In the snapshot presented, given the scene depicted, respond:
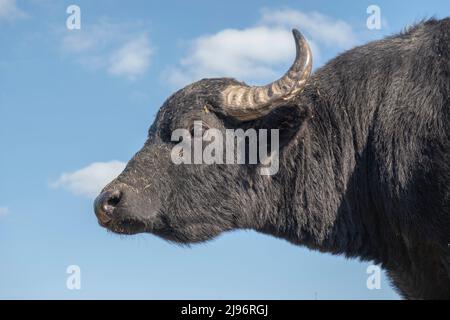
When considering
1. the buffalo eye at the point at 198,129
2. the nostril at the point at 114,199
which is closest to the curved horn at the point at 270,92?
the buffalo eye at the point at 198,129

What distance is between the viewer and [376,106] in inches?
360

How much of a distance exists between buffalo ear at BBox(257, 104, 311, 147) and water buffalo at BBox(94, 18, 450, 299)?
0.01 metres

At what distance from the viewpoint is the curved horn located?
9234mm

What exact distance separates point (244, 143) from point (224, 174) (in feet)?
1.50

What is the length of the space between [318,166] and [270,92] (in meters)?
1.09

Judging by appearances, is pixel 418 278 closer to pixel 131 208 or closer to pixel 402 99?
pixel 402 99

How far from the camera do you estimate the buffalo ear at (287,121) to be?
948cm

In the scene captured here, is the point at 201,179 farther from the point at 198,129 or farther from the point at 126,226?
the point at 126,226

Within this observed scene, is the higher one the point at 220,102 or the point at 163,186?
the point at 220,102

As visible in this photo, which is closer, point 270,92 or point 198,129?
point 270,92

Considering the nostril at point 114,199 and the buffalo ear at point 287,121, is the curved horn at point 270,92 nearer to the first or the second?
the buffalo ear at point 287,121

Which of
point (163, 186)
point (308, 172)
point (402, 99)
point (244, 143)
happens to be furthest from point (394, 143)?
point (163, 186)

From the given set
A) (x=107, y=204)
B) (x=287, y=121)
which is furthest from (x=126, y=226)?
(x=287, y=121)

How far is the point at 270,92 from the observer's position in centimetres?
941
